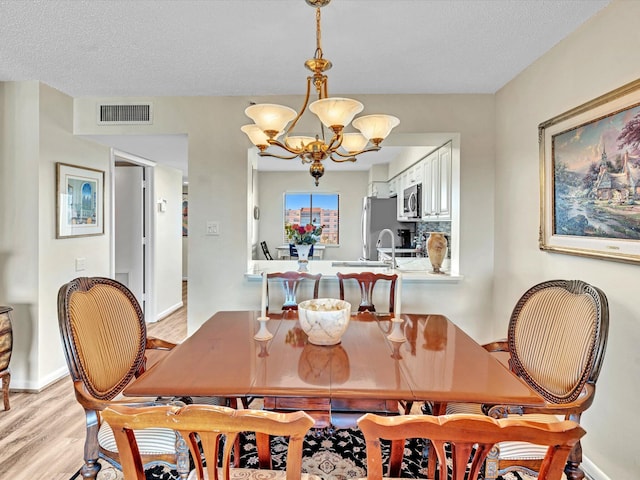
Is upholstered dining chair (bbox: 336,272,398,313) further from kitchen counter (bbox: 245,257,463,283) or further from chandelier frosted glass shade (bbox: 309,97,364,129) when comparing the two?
chandelier frosted glass shade (bbox: 309,97,364,129)

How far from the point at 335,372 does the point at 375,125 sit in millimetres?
1176

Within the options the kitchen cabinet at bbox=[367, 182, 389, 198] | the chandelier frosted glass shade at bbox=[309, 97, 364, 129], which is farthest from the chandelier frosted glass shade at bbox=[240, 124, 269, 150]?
the kitchen cabinet at bbox=[367, 182, 389, 198]

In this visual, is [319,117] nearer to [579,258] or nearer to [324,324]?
[324,324]

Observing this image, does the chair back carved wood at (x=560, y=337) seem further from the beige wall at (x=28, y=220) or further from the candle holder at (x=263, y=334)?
the beige wall at (x=28, y=220)

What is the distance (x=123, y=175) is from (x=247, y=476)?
4591 mm

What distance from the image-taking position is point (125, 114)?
10.9ft

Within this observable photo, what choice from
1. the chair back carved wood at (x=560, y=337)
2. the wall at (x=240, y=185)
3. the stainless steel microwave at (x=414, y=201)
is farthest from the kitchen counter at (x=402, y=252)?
the chair back carved wood at (x=560, y=337)

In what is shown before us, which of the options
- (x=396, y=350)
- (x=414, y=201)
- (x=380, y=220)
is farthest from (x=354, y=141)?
(x=380, y=220)

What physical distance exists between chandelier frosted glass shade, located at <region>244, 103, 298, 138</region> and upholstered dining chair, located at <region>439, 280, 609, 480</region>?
1469 mm

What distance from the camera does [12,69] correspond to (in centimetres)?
276

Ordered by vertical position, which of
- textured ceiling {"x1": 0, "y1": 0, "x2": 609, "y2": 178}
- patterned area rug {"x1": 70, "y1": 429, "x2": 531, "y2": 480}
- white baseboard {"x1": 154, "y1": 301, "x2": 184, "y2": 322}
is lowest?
patterned area rug {"x1": 70, "y1": 429, "x2": 531, "y2": 480}

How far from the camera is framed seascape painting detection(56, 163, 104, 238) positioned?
3.22 m

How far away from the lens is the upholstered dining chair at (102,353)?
1481mm

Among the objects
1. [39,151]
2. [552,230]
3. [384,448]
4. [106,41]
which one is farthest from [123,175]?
[552,230]
